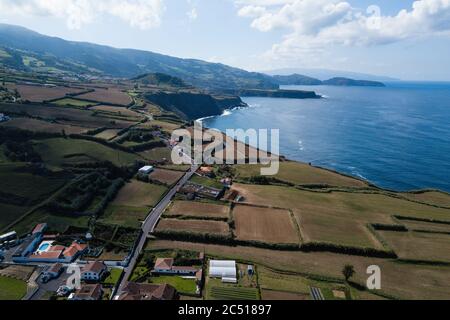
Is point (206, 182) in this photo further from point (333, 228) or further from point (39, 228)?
point (39, 228)

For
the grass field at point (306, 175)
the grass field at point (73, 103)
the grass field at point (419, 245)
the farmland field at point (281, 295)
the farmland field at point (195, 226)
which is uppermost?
the grass field at point (73, 103)

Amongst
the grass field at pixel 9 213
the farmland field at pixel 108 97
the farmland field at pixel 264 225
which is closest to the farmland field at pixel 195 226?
the farmland field at pixel 264 225

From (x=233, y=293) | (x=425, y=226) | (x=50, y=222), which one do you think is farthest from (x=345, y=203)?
(x=50, y=222)

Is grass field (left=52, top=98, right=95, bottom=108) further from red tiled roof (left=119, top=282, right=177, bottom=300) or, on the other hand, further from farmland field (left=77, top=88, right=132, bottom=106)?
red tiled roof (left=119, top=282, right=177, bottom=300)

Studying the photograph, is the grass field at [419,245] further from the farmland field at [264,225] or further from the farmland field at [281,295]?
the farmland field at [281,295]
